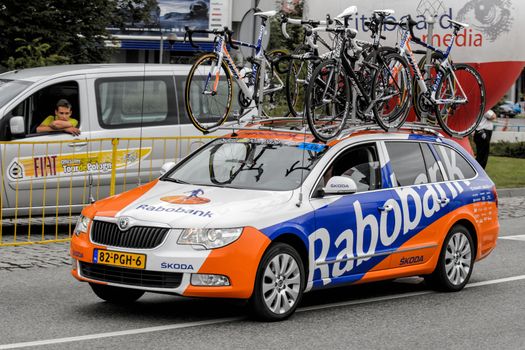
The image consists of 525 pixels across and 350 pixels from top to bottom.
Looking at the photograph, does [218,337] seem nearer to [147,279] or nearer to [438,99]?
[147,279]

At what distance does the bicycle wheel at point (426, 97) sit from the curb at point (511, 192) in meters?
9.59

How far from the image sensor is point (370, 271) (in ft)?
33.3

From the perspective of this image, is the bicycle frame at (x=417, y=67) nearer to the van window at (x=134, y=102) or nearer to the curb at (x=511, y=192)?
the van window at (x=134, y=102)

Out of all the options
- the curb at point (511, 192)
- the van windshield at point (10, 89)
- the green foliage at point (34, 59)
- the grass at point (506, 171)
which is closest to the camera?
the van windshield at point (10, 89)

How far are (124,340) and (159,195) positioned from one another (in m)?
1.53

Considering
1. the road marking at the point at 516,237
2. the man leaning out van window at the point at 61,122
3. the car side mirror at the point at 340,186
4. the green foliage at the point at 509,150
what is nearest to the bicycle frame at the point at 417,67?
the car side mirror at the point at 340,186

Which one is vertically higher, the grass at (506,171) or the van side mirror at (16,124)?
the van side mirror at (16,124)

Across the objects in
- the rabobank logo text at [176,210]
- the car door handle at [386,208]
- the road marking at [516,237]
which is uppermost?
the rabobank logo text at [176,210]

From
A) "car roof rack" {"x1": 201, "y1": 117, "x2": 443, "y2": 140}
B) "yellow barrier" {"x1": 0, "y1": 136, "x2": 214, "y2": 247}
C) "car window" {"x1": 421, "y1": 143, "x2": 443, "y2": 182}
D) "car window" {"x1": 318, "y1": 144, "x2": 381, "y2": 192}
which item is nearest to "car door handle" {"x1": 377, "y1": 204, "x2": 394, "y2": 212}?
"car window" {"x1": 318, "y1": 144, "x2": 381, "y2": 192}

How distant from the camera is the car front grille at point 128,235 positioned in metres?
8.84

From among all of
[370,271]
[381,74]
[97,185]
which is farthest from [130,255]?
[97,185]

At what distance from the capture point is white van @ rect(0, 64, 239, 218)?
1421 centimetres

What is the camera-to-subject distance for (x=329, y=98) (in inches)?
434

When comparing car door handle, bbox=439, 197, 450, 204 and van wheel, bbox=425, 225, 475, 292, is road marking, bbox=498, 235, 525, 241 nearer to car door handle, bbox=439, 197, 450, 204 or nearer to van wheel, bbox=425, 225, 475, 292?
van wheel, bbox=425, 225, 475, 292
